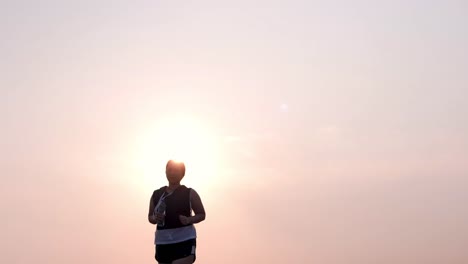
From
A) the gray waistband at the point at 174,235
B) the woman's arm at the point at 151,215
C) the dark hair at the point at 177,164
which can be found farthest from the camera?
the woman's arm at the point at 151,215

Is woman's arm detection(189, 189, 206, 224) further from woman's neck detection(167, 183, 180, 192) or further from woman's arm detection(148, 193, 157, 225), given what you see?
woman's arm detection(148, 193, 157, 225)

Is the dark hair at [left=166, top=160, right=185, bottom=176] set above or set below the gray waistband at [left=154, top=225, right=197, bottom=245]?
above

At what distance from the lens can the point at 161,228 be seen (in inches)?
446

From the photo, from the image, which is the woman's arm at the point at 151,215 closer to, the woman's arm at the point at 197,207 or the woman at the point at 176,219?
the woman at the point at 176,219

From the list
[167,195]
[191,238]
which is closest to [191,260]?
[191,238]

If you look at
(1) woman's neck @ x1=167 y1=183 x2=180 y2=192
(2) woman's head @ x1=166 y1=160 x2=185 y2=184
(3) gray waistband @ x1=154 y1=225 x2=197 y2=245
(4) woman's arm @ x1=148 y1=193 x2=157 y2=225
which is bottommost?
(3) gray waistband @ x1=154 y1=225 x2=197 y2=245

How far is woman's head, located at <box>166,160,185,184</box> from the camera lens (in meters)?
11.1

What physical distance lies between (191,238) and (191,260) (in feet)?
1.06

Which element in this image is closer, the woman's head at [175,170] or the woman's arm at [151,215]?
the woman's head at [175,170]

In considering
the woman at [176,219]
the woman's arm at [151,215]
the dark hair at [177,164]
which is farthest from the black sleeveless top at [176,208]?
the dark hair at [177,164]

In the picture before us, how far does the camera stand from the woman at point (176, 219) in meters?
11.2

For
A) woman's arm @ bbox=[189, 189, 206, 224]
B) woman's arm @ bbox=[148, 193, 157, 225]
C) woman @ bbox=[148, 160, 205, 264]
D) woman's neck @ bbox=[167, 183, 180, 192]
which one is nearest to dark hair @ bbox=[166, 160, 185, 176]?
woman @ bbox=[148, 160, 205, 264]

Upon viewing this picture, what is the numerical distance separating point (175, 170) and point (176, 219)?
2.42 ft

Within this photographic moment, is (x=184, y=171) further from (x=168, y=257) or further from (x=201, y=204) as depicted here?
(x=168, y=257)
